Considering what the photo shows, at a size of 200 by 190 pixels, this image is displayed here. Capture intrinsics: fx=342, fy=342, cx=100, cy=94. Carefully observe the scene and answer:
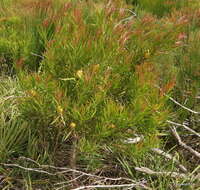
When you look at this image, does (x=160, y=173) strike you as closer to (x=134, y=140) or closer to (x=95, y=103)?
(x=134, y=140)

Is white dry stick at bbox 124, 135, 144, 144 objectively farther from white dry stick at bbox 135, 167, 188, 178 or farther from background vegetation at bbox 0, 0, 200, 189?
white dry stick at bbox 135, 167, 188, 178

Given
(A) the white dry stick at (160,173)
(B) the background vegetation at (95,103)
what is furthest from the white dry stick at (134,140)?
(A) the white dry stick at (160,173)

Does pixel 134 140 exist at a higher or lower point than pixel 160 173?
higher

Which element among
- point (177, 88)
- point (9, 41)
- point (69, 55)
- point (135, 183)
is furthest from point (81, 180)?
point (9, 41)

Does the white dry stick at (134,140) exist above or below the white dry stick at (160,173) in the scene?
above

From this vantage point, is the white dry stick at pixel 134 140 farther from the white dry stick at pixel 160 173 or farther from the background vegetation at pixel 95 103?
the white dry stick at pixel 160 173

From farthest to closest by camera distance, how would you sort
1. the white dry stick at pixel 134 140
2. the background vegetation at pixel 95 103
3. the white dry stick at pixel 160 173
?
the white dry stick at pixel 160 173
the white dry stick at pixel 134 140
the background vegetation at pixel 95 103

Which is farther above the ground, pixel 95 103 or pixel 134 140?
pixel 95 103

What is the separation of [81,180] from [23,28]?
3.46 feet

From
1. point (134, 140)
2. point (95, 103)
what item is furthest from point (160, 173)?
point (95, 103)

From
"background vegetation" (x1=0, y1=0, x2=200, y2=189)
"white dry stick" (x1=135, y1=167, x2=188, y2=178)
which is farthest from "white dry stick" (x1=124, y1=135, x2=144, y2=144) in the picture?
"white dry stick" (x1=135, y1=167, x2=188, y2=178)

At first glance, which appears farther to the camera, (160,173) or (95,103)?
(160,173)

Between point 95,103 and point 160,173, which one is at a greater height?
point 95,103

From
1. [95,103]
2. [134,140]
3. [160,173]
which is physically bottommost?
[160,173]
